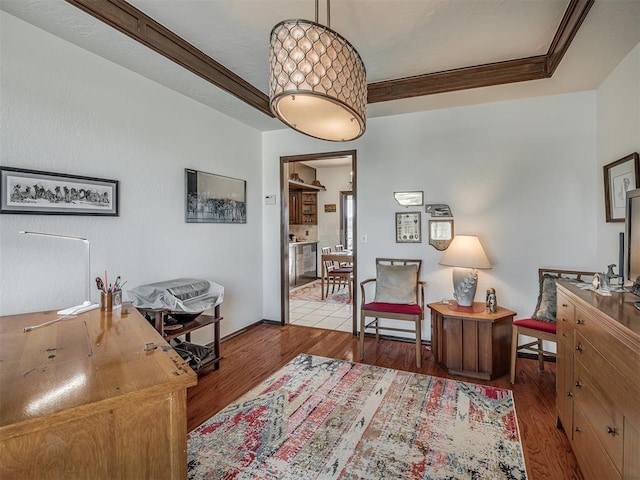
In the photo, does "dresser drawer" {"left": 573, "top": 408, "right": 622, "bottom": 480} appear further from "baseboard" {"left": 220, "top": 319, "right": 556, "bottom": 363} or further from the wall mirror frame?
the wall mirror frame

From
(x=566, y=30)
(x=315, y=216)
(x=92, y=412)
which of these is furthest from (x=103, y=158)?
(x=315, y=216)

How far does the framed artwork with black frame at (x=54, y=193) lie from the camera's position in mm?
1938

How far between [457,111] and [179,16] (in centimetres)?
268

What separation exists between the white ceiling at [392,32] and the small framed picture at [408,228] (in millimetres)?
1385

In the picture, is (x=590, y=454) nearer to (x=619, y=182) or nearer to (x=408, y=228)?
(x=619, y=182)

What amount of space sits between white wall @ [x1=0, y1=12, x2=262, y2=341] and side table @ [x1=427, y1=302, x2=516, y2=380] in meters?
2.39

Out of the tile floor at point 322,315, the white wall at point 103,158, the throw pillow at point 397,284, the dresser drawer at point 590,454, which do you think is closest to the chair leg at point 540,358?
the throw pillow at point 397,284

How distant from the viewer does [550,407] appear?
7.55 ft

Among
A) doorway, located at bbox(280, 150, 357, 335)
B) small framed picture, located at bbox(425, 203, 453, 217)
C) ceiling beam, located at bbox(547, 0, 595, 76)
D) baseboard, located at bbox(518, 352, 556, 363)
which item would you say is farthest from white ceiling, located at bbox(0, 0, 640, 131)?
doorway, located at bbox(280, 150, 357, 335)

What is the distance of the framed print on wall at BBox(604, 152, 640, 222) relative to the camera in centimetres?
223

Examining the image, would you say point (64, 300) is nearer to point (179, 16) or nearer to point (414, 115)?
point (179, 16)

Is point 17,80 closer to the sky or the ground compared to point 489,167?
closer to the sky

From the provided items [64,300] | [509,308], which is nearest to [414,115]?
[509,308]

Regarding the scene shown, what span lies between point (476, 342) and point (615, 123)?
206 centimetres
